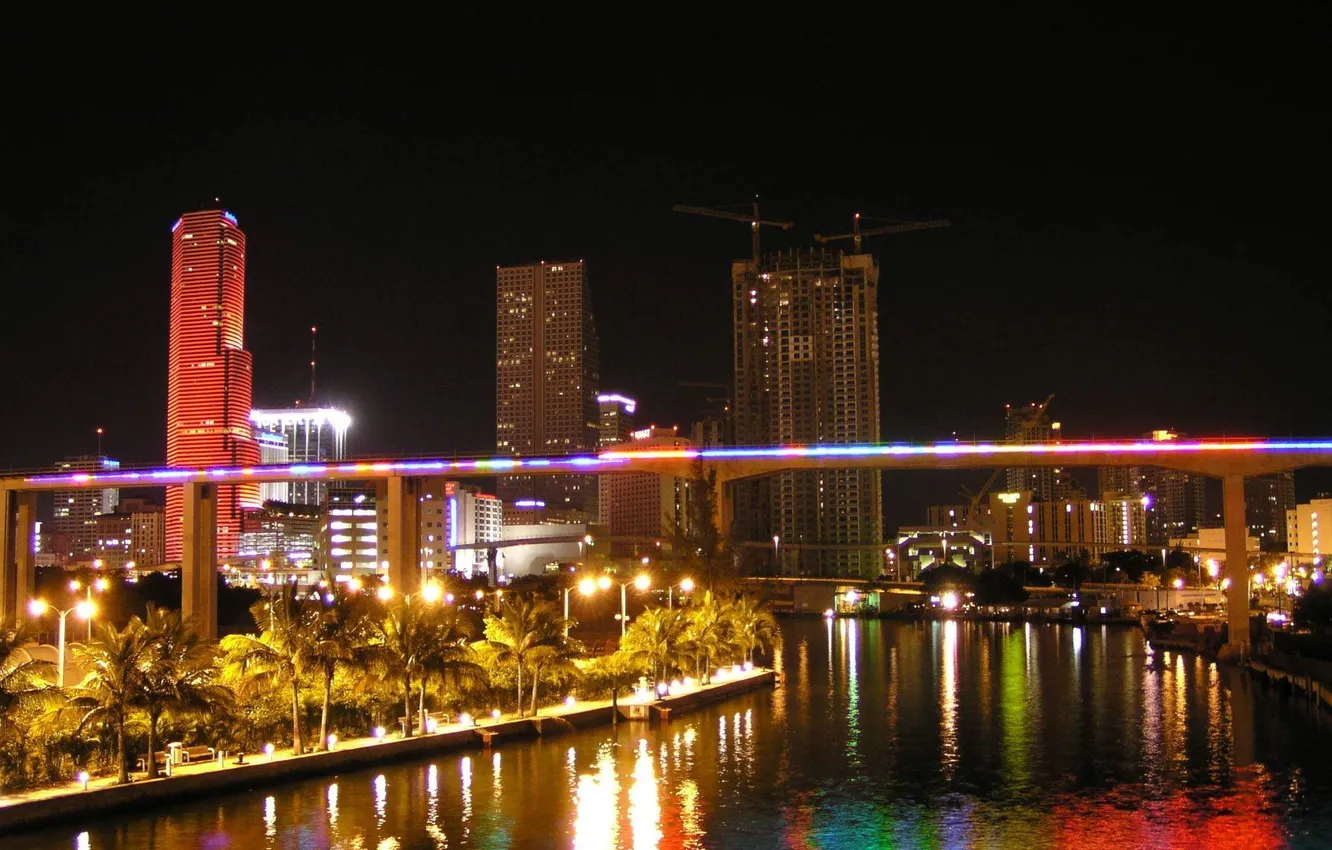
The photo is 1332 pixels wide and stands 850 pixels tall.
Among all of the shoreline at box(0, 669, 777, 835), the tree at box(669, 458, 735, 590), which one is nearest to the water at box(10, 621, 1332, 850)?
the shoreline at box(0, 669, 777, 835)

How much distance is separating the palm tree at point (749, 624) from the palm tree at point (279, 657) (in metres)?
25.9

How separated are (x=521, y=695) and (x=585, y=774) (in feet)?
25.0

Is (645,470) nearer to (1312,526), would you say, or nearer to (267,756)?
(267,756)

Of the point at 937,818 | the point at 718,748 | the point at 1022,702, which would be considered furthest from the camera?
the point at 1022,702

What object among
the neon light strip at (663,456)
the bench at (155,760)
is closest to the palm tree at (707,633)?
the bench at (155,760)

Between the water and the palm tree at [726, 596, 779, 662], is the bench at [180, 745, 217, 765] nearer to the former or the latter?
the water

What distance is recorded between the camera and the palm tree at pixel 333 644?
32.8m

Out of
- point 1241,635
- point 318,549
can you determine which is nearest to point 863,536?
point 318,549

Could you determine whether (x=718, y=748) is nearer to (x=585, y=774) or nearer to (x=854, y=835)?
(x=585, y=774)

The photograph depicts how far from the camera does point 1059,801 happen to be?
30859 mm

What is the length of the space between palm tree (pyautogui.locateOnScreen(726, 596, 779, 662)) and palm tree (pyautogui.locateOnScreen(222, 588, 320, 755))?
25.9m

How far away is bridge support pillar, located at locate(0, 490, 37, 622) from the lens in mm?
87250

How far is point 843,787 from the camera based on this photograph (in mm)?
32812

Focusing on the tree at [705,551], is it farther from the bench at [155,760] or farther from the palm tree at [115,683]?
the palm tree at [115,683]
